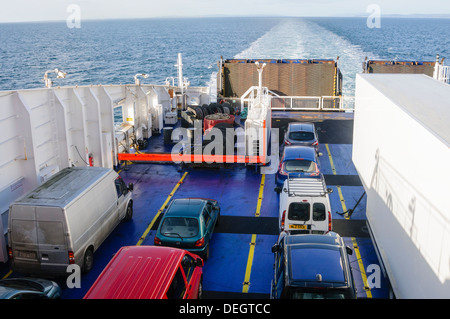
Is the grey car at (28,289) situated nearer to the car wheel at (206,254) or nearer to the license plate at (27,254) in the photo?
the license plate at (27,254)

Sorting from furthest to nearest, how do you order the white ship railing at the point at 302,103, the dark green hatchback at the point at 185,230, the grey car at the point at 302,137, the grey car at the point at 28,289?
the white ship railing at the point at 302,103
the grey car at the point at 302,137
the dark green hatchback at the point at 185,230
the grey car at the point at 28,289

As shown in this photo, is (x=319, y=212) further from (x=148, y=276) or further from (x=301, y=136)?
(x=301, y=136)

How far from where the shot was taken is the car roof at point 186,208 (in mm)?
10473

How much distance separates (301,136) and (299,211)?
7627 millimetres

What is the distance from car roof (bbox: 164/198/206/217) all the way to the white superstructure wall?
14.0 ft

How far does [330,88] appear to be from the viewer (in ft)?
87.2

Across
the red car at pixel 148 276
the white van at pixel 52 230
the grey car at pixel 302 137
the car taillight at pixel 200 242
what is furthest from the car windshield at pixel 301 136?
the red car at pixel 148 276

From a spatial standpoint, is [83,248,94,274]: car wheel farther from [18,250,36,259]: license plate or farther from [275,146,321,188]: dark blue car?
[275,146,321,188]: dark blue car

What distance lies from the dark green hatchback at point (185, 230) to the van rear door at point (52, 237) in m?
2.09

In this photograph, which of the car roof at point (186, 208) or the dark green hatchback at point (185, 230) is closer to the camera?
the dark green hatchback at point (185, 230)

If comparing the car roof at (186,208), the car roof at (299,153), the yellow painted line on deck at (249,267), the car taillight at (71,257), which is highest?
the car roof at (299,153)

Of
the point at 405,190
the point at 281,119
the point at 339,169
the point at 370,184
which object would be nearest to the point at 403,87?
the point at 370,184

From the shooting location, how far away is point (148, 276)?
7.43 metres
